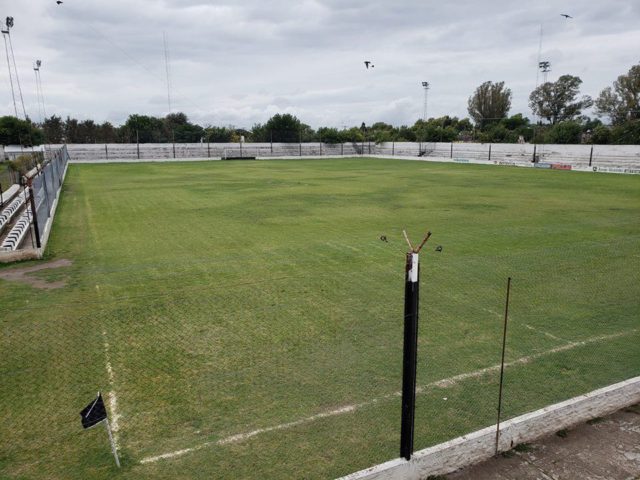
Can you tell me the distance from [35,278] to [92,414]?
7.39 meters

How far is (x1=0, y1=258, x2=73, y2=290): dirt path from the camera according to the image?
1005cm

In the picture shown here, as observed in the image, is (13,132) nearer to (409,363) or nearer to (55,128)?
(55,128)

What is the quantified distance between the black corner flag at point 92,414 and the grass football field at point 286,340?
522mm

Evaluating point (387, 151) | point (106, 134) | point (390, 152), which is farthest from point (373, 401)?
point (106, 134)

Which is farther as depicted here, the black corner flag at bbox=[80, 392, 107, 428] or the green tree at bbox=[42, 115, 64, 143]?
the green tree at bbox=[42, 115, 64, 143]

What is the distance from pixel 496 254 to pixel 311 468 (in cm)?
917

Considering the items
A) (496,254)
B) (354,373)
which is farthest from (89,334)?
(496,254)

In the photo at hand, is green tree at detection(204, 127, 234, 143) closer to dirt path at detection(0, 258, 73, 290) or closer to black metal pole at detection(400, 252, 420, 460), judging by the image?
dirt path at detection(0, 258, 73, 290)

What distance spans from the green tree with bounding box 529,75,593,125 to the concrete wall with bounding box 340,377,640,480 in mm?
94943

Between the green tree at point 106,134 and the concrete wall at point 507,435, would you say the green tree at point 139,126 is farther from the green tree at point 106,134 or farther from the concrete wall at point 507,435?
the concrete wall at point 507,435

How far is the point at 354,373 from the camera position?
6.32m

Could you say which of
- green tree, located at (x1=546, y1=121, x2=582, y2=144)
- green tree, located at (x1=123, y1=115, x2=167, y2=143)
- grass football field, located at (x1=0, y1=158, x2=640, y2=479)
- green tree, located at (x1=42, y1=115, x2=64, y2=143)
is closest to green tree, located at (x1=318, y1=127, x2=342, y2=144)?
green tree, located at (x1=123, y1=115, x2=167, y2=143)

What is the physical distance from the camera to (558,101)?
92375 mm

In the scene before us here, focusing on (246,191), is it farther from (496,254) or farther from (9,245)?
(496,254)
